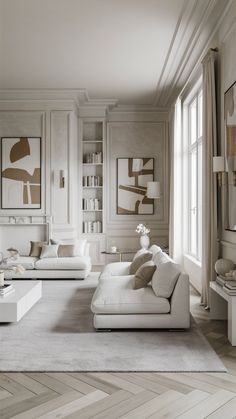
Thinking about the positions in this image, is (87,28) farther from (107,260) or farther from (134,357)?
(107,260)

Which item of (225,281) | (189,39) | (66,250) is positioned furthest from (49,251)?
(189,39)

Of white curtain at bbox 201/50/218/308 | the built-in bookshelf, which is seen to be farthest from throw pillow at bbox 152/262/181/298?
the built-in bookshelf

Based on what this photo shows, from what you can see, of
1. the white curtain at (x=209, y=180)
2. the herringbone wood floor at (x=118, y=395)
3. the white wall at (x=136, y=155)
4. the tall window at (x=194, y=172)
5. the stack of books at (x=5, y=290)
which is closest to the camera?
the herringbone wood floor at (x=118, y=395)

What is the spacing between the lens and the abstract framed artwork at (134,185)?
8.67 meters

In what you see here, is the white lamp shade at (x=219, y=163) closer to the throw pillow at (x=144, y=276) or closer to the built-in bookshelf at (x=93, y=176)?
the throw pillow at (x=144, y=276)

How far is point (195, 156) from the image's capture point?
22.5 feet

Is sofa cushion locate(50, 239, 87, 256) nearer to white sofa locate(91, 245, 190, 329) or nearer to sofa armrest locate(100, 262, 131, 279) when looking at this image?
sofa armrest locate(100, 262, 131, 279)

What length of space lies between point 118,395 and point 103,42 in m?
4.46

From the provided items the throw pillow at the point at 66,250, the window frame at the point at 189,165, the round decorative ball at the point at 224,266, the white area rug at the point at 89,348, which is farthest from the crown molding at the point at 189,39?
the white area rug at the point at 89,348

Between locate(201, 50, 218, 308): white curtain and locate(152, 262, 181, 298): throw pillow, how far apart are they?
865mm

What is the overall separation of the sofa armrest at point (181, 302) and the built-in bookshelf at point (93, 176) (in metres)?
4.71

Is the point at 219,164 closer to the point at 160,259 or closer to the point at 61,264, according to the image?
the point at 160,259

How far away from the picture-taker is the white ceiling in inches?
181

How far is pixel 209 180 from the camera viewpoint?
479 centimetres
